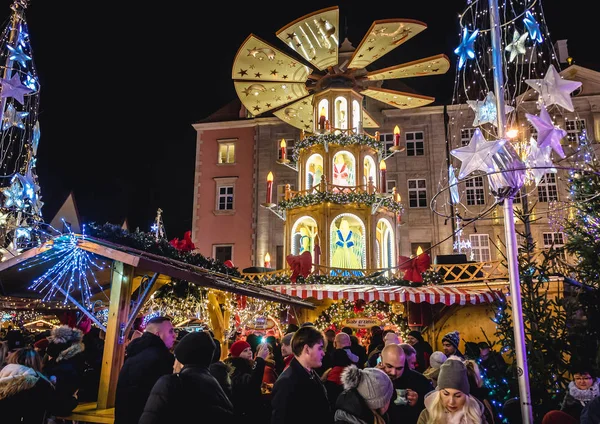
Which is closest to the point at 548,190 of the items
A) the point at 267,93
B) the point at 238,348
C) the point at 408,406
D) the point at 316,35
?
the point at 316,35

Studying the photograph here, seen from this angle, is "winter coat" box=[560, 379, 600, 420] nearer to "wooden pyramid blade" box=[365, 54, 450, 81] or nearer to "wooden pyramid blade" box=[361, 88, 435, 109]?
"wooden pyramid blade" box=[365, 54, 450, 81]

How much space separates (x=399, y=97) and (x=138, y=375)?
18.9 meters

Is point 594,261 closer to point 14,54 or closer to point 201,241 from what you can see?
point 14,54

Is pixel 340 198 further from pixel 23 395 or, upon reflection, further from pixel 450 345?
pixel 23 395

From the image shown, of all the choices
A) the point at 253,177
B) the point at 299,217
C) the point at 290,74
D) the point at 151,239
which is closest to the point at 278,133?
the point at 253,177

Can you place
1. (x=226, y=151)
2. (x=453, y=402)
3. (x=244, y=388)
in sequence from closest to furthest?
(x=453, y=402)
(x=244, y=388)
(x=226, y=151)

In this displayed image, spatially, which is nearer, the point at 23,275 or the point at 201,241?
the point at 23,275

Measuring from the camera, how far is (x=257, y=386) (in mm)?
4746

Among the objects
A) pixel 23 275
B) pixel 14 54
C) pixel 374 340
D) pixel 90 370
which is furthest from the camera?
pixel 14 54

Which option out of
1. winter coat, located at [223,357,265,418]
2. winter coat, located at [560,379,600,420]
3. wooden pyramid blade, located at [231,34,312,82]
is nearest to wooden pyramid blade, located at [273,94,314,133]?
wooden pyramid blade, located at [231,34,312,82]

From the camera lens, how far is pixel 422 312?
50.1 ft

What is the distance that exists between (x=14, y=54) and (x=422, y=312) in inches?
530

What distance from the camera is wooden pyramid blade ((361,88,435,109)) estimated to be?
20.5 m

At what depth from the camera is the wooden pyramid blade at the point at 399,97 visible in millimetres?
20469
